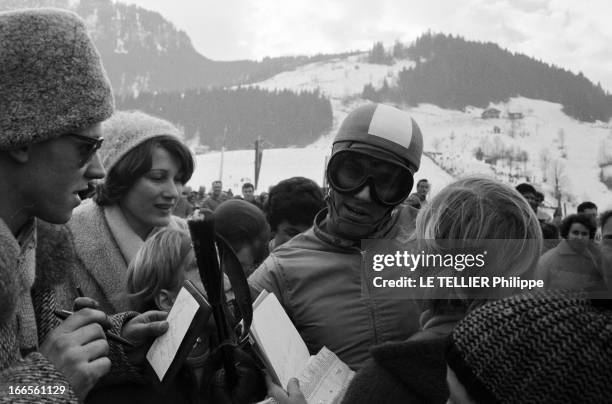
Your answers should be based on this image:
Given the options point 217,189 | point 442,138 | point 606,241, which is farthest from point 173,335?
point 442,138

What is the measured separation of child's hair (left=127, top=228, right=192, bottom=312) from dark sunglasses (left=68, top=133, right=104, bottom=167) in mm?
694

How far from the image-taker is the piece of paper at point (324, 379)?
5.54ft

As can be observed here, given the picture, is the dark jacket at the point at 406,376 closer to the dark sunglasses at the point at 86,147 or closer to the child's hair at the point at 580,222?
the dark sunglasses at the point at 86,147

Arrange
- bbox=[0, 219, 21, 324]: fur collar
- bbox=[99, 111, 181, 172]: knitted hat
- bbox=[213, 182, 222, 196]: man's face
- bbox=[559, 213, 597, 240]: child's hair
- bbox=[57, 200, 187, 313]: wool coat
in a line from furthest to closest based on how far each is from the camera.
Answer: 1. bbox=[213, 182, 222, 196]: man's face
2. bbox=[559, 213, 597, 240]: child's hair
3. bbox=[99, 111, 181, 172]: knitted hat
4. bbox=[57, 200, 187, 313]: wool coat
5. bbox=[0, 219, 21, 324]: fur collar

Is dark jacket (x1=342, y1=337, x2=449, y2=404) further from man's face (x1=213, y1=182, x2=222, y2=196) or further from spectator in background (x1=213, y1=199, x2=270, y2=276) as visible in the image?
man's face (x1=213, y1=182, x2=222, y2=196)

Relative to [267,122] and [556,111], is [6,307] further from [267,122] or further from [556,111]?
[556,111]

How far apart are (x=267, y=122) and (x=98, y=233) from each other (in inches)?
3905

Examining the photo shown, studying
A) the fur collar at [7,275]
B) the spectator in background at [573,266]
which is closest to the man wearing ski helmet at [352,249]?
the spectator in background at [573,266]

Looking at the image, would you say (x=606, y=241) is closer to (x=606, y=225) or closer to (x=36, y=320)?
(x=606, y=225)

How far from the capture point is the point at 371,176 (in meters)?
2.12

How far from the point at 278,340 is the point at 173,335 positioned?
29cm

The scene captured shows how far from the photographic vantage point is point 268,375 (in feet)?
5.49

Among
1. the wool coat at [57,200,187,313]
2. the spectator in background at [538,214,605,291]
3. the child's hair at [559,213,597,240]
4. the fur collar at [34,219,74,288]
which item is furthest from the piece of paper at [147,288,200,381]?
the child's hair at [559,213,597,240]

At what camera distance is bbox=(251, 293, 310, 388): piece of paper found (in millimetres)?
1631
